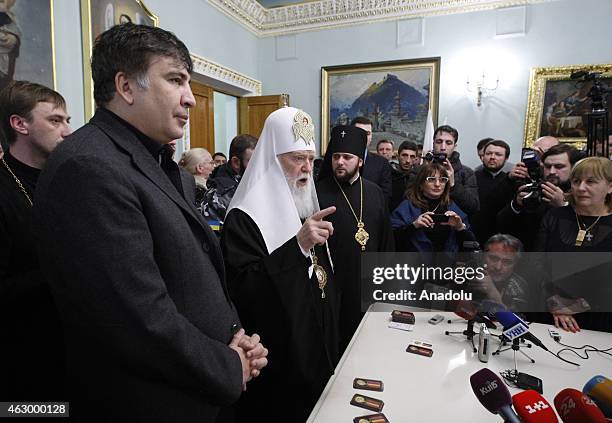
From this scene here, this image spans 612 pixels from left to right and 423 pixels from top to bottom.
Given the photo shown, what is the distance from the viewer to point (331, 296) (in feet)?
6.62

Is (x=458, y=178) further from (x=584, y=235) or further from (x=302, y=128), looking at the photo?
(x=302, y=128)

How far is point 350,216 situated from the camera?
2.84 metres

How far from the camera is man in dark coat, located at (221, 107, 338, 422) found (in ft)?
5.32

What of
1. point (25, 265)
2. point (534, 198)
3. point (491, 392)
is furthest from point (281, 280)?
point (534, 198)

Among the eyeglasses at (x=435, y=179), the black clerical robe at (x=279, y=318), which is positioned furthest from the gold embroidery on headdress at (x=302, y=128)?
the eyeglasses at (x=435, y=179)

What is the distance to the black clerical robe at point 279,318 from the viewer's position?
5.33ft

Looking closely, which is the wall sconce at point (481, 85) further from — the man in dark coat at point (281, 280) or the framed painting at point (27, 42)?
the framed painting at point (27, 42)

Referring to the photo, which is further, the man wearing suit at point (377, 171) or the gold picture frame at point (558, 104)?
the gold picture frame at point (558, 104)

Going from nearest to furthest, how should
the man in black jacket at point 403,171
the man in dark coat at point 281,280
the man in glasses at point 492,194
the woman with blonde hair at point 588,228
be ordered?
the man in dark coat at point 281,280
the woman with blonde hair at point 588,228
the man in glasses at point 492,194
the man in black jacket at point 403,171

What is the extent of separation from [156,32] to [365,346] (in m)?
1.54

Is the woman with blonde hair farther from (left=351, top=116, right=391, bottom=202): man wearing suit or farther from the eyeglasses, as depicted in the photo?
(left=351, top=116, right=391, bottom=202): man wearing suit

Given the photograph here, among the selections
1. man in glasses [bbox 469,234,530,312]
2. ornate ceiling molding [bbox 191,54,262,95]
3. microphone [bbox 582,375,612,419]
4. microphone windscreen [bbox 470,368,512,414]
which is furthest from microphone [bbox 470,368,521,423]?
ornate ceiling molding [bbox 191,54,262,95]

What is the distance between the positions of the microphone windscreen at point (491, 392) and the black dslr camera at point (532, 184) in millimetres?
2309

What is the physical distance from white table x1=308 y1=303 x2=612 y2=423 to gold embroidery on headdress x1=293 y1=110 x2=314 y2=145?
1.08 metres
